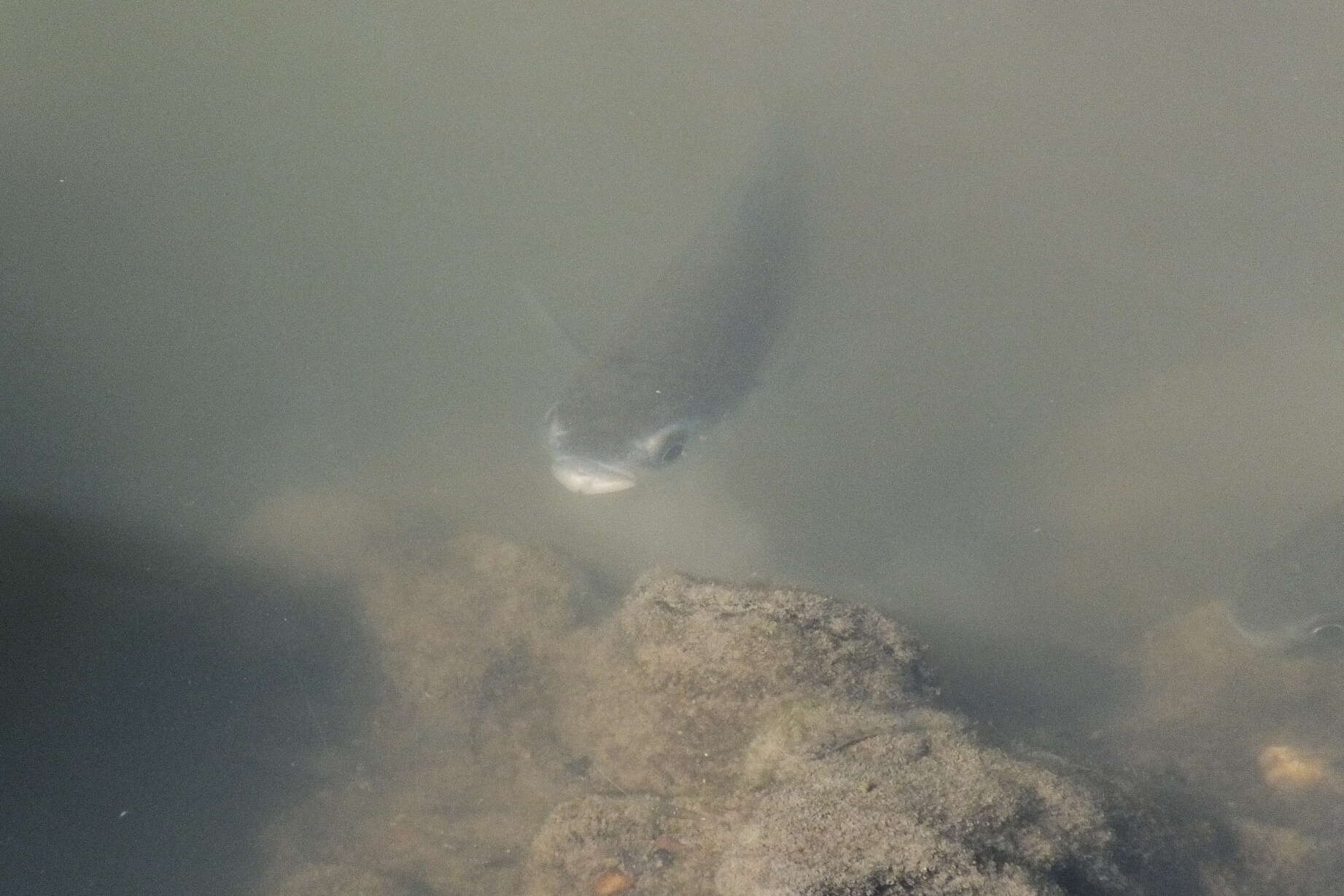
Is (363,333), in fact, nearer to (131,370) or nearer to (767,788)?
(131,370)

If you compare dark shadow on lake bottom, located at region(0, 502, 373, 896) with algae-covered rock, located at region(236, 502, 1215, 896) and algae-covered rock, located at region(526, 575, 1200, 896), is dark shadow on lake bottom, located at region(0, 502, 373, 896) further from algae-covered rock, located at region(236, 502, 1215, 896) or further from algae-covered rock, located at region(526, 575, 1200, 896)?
algae-covered rock, located at region(526, 575, 1200, 896)

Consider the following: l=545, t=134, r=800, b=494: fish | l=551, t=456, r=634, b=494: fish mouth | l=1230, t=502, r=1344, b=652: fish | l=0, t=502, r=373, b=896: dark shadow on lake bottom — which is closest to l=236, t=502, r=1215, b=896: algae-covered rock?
l=0, t=502, r=373, b=896: dark shadow on lake bottom

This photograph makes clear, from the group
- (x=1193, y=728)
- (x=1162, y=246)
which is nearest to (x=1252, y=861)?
(x=1193, y=728)

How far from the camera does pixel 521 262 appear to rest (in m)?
8.23

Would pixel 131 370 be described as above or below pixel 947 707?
above

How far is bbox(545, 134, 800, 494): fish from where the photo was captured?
4570mm

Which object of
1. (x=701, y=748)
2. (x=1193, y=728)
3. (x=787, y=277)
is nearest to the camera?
(x=701, y=748)

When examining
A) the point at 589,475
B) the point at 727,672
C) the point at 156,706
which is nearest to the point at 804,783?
the point at 727,672

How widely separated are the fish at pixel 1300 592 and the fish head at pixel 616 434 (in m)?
3.60

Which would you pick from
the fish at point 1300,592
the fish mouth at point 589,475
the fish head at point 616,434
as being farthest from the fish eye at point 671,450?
the fish at point 1300,592

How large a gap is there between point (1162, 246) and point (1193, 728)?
5535 millimetres

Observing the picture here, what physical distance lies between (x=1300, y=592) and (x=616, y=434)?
4260mm

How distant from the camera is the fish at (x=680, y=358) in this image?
4.57 meters

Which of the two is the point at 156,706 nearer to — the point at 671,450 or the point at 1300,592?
the point at 671,450
